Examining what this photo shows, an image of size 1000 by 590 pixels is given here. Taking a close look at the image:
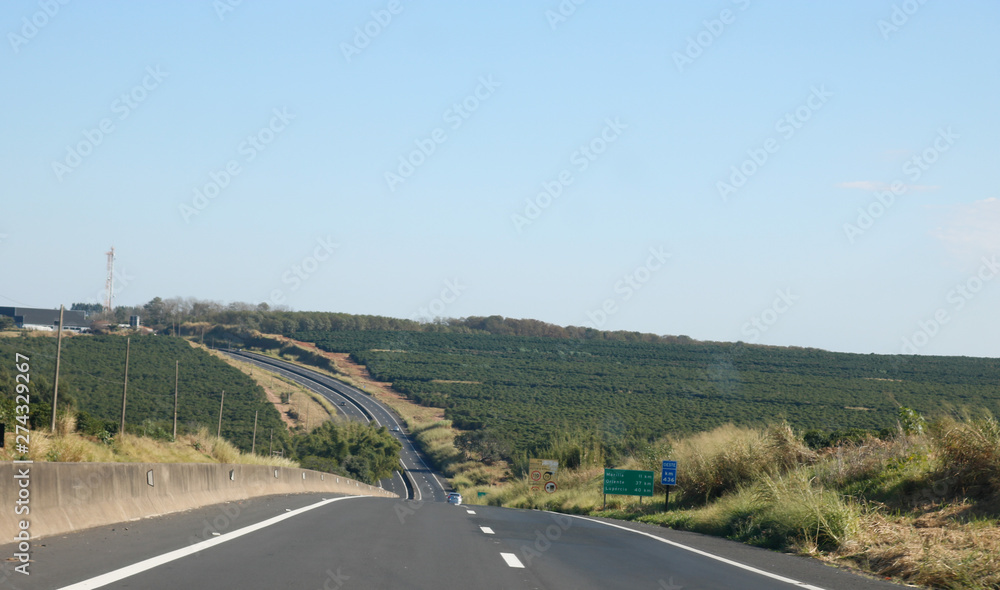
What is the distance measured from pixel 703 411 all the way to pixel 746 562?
79383mm

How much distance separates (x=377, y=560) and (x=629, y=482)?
76.2 feet

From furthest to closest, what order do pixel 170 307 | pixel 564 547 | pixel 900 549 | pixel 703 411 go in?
pixel 170 307 < pixel 703 411 < pixel 564 547 < pixel 900 549

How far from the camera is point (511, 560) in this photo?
9727 mm

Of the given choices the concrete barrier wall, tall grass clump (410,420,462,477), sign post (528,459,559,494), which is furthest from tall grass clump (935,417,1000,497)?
tall grass clump (410,420,462,477)

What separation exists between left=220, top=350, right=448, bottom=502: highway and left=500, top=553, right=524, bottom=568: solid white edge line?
5211 centimetres

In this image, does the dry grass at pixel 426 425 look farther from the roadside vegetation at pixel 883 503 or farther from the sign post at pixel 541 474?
the roadside vegetation at pixel 883 503

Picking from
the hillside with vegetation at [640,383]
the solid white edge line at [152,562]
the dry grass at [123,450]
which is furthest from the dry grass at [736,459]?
the hillside with vegetation at [640,383]

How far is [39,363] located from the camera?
249ft

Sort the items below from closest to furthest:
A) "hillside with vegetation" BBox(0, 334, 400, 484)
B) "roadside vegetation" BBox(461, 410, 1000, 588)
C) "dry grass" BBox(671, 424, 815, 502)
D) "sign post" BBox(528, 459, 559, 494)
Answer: "roadside vegetation" BBox(461, 410, 1000, 588) < "dry grass" BBox(671, 424, 815, 502) < "sign post" BBox(528, 459, 559, 494) < "hillside with vegetation" BBox(0, 334, 400, 484)

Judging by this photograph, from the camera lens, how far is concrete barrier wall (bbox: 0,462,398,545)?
8.62 meters

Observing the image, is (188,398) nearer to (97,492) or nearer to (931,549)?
(97,492)

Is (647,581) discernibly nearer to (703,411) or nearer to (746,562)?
(746,562)

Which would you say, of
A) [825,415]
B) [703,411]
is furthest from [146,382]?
[825,415]

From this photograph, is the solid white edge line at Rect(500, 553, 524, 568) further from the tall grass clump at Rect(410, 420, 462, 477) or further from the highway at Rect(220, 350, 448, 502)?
the tall grass clump at Rect(410, 420, 462, 477)
